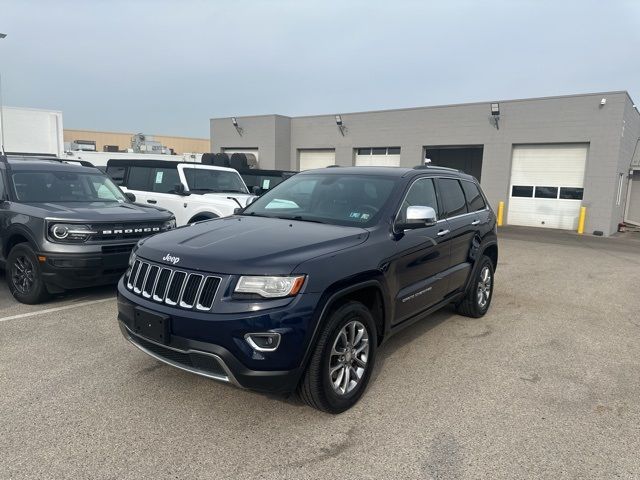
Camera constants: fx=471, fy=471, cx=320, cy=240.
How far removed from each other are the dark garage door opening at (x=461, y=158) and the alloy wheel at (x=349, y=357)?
2331cm

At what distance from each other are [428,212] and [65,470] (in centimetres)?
305

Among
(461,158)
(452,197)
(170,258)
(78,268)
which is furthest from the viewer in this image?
(461,158)

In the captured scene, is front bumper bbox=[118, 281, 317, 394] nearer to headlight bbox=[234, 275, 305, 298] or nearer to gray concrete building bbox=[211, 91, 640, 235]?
headlight bbox=[234, 275, 305, 298]

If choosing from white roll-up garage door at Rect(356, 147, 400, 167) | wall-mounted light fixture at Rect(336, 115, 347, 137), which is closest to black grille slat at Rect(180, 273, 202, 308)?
white roll-up garage door at Rect(356, 147, 400, 167)

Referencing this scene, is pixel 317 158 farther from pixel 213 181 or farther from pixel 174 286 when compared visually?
pixel 174 286

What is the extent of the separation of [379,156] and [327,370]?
73.3ft

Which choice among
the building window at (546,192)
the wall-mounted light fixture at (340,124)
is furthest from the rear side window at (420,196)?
the wall-mounted light fixture at (340,124)

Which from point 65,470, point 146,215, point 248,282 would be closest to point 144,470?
point 65,470

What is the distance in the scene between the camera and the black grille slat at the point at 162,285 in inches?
128

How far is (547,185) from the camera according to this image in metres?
19.4

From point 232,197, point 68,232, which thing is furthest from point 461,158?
point 68,232

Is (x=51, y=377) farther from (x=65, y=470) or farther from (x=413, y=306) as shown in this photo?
(x=413, y=306)

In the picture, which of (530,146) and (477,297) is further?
(530,146)

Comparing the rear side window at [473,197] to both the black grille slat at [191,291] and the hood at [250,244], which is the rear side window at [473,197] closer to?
the hood at [250,244]
